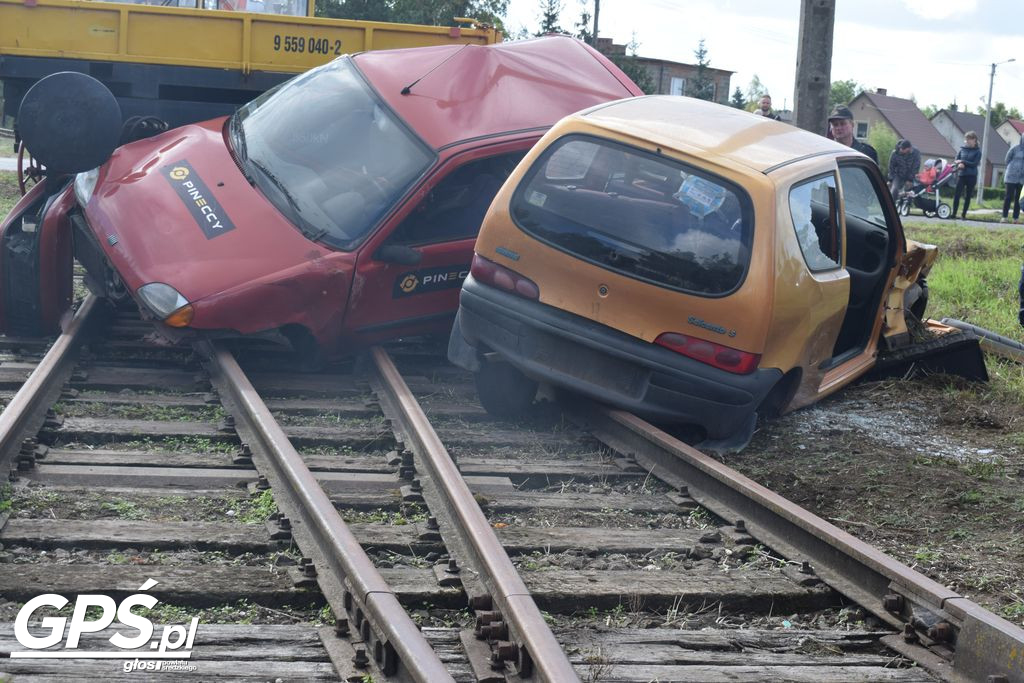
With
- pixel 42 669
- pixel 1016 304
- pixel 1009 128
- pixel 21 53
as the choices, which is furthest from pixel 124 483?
pixel 1009 128

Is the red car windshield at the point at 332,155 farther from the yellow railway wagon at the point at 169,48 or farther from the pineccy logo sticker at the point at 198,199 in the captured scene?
the yellow railway wagon at the point at 169,48

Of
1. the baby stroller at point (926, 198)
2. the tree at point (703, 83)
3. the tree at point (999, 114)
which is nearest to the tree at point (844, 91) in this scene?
the tree at point (999, 114)

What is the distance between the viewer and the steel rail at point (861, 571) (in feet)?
13.1

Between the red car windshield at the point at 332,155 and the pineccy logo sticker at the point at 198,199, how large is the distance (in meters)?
0.34

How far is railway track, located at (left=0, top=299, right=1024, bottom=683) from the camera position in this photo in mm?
3896

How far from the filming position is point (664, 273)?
21.1ft

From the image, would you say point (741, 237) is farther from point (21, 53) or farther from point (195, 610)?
point (21, 53)

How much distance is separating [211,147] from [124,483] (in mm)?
3586

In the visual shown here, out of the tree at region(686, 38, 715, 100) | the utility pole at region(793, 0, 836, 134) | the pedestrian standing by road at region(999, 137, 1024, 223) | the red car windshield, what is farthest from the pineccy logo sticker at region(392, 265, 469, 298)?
the tree at region(686, 38, 715, 100)

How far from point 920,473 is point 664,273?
1680 mm

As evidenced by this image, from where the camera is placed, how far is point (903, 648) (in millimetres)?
4238

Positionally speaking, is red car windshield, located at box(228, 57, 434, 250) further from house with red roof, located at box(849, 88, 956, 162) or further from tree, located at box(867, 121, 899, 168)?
house with red roof, located at box(849, 88, 956, 162)

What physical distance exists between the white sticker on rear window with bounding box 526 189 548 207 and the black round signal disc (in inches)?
119

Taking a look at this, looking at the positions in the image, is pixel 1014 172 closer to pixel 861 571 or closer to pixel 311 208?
pixel 311 208
